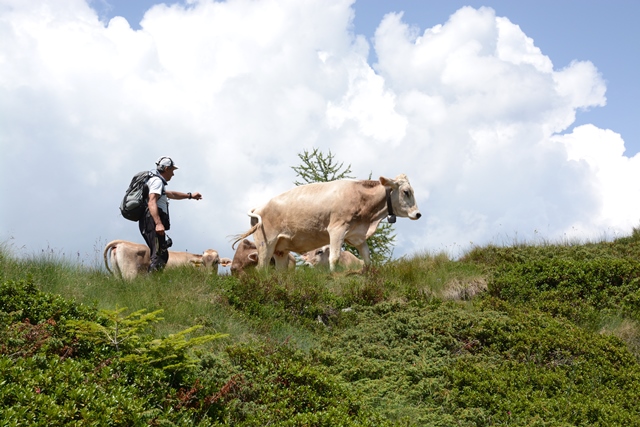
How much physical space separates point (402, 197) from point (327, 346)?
6886mm

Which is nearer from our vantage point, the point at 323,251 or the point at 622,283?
the point at 622,283

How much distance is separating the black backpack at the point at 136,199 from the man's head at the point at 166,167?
0.86 feet

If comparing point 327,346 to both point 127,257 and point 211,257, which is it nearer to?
point 127,257

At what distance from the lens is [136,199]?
39.0 feet

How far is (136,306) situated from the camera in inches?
375

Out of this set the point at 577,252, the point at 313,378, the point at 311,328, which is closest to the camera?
the point at 313,378

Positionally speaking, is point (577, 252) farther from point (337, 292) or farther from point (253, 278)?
point (253, 278)

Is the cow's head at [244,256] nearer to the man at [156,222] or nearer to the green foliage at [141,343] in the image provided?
the man at [156,222]

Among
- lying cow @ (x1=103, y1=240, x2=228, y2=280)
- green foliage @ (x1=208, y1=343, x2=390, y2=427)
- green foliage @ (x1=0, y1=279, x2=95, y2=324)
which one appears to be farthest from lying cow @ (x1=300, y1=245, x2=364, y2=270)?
green foliage @ (x1=0, y1=279, x2=95, y2=324)

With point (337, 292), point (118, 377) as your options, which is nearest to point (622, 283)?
point (337, 292)

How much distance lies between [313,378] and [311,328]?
3.30 metres

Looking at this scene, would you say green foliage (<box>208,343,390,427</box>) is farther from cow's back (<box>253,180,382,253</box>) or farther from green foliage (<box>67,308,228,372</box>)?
cow's back (<box>253,180,382,253</box>)

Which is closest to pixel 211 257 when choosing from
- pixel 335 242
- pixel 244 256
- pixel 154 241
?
pixel 244 256

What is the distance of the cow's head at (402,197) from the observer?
51.7 feet
